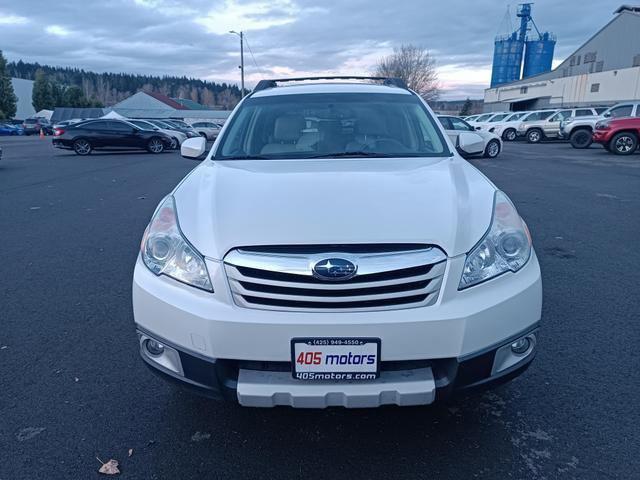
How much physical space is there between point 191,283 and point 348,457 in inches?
41.2

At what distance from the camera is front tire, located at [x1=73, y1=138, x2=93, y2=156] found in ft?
61.5

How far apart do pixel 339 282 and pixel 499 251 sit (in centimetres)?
76

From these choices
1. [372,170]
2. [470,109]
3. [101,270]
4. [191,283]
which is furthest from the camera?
[470,109]

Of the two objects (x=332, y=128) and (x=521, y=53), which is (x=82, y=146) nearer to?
(x=332, y=128)

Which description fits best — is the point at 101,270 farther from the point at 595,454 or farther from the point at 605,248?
the point at 605,248

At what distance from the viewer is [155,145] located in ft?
65.9

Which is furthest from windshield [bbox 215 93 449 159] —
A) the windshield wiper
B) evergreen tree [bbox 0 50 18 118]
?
evergreen tree [bbox 0 50 18 118]

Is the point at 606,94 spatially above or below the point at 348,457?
above

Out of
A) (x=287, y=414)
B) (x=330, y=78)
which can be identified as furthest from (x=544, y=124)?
(x=287, y=414)

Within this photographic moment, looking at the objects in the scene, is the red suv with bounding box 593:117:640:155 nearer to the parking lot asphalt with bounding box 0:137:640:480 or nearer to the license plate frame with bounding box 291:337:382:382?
the parking lot asphalt with bounding box 0:137:640:480

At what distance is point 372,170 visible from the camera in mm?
2639

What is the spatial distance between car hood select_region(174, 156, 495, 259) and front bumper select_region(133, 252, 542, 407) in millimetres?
176

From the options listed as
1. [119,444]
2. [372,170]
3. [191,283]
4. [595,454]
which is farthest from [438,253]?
[119,444]

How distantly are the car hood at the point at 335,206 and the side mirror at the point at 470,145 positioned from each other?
86 centimetres
